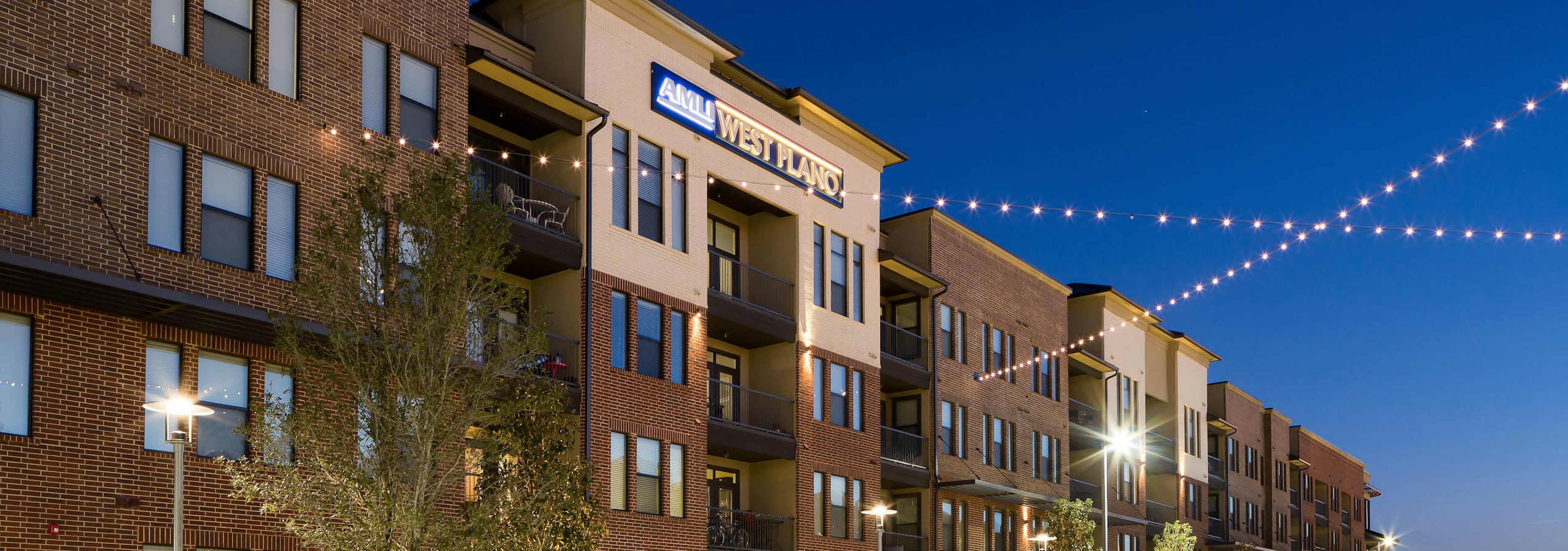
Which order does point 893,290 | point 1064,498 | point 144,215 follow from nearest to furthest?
point 144,215, point 893,290, point 1064,498

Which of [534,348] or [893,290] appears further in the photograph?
[893,290]

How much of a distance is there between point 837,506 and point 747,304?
5790 mm

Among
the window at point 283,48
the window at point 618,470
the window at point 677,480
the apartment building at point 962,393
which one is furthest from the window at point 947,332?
the window at point 283,48

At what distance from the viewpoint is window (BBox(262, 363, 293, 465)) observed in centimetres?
1727

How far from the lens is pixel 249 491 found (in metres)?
17.1

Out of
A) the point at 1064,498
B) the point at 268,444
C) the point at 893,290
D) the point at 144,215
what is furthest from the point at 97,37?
the point at 1064,498

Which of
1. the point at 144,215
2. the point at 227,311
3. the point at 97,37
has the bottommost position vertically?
the point at 227,311

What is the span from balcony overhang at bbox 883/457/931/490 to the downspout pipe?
12.4 metres

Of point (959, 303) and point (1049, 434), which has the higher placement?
point (959, 303)

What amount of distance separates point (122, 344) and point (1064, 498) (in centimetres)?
3192

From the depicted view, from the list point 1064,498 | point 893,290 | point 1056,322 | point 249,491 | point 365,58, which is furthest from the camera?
point 1056,322

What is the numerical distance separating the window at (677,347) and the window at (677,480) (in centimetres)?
133

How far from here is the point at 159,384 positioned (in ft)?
60.4

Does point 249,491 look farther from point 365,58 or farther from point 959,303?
point 959,303
